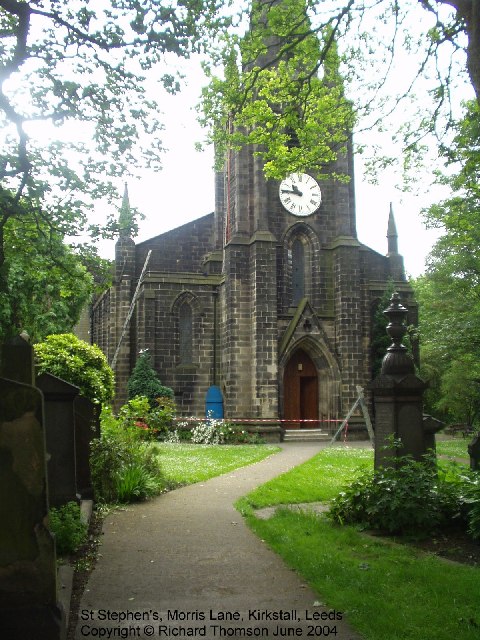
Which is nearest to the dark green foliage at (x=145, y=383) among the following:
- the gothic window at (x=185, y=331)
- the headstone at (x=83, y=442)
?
the gothic window at (x=185, y=331)

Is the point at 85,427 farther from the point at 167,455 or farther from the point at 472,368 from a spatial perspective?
the point at 472,368

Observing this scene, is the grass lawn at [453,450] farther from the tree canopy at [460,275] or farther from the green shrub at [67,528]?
the green shrub at [67,528]

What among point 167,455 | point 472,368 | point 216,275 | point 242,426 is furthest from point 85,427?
point 472,368

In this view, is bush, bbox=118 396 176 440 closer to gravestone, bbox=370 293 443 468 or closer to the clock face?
gravestone, bbox=370 293 443 468

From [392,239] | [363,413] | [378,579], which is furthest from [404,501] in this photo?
[392,239]

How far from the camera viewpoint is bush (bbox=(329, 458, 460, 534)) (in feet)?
24.2

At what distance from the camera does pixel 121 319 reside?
28.1 meters

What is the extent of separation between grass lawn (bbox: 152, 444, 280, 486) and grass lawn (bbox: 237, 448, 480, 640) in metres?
4.58

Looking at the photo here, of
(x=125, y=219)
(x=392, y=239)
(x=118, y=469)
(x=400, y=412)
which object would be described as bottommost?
(x=118, y=469)

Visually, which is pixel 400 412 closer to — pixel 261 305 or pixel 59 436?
pixel 59 436

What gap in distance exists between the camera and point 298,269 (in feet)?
89.5

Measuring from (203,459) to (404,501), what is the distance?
10.6 metres

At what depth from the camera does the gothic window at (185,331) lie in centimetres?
2802

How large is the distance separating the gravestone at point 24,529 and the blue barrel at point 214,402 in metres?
22.1
